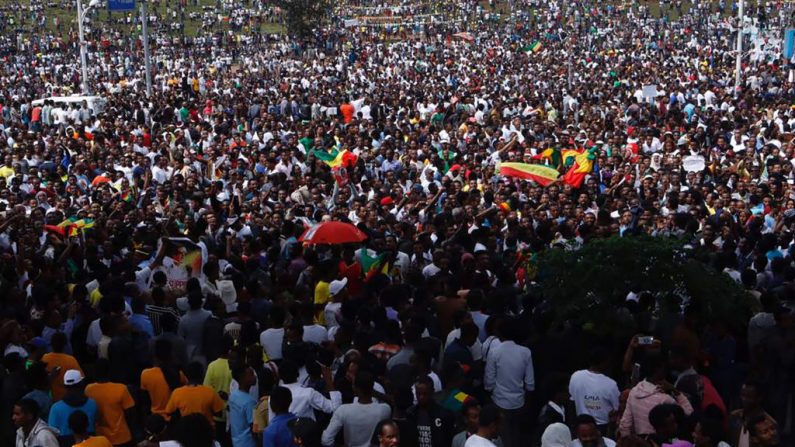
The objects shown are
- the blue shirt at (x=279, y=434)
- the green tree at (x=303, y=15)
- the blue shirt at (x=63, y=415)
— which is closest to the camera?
the blue shirt at (x=279, y=434)

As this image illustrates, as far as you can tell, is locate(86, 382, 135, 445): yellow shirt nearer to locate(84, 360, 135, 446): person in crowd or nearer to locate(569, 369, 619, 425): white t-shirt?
locate(84, 360, 135, 446): person in crowd

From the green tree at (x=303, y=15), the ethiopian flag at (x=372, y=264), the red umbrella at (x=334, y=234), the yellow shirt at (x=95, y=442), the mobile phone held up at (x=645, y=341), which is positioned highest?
the mobile phone held up at (x=645, y=341)

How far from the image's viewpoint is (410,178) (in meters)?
17.4

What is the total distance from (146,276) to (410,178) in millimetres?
7141

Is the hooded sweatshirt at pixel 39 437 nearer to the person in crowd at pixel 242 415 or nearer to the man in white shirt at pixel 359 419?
the person in crowd at pixel 242 415

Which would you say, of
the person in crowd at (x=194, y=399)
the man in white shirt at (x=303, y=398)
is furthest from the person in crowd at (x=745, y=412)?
the person in crowd at (x=194, y=399)

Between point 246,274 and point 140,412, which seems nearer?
point 140,412

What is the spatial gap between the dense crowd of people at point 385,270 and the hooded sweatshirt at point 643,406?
0.7 inches

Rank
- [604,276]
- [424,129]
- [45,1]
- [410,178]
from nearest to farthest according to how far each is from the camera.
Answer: [604,276] < [410,178] < [424,129] < [45,1]

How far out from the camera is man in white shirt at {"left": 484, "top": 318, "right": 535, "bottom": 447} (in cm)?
820

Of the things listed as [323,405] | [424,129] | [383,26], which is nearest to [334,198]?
[424,129]

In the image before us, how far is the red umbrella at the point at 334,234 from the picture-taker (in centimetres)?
1145

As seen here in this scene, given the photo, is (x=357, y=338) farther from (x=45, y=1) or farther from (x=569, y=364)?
(x=45, y=1)

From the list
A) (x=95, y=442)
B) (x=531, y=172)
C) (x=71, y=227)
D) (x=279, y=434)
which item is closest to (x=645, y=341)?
(x=279, y=434)
